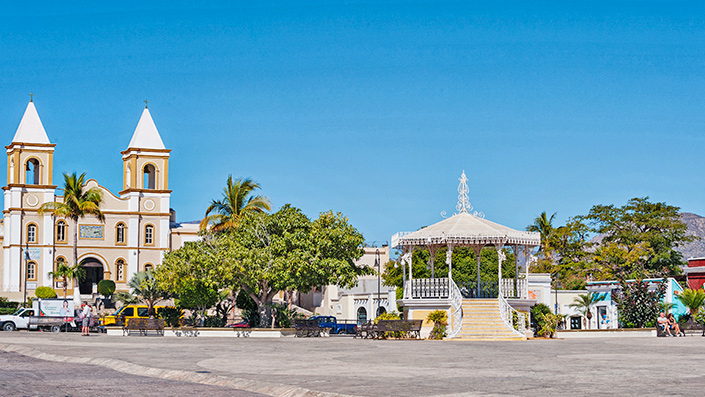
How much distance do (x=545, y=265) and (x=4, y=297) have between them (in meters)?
41.9

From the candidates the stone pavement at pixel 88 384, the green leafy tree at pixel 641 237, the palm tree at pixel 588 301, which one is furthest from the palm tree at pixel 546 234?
the stone pavement at pixel 88 384

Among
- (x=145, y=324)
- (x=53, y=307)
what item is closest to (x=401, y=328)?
(x=145, y=324)

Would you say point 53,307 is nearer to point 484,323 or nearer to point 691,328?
point 484,323

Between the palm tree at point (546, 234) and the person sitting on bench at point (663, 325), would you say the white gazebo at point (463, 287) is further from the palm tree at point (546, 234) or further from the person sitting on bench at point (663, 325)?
the palm tree at point (546, 234)

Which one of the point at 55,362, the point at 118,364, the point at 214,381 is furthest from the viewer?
the point at 55,362

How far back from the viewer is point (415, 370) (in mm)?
15469

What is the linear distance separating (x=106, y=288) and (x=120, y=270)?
6.34 m

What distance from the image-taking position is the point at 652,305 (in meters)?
38.6

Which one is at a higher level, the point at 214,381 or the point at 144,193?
the point at 144,193

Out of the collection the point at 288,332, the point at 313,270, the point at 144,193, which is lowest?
the point at 288,332

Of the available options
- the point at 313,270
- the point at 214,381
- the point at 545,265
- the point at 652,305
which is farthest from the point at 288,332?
the point at 545,265

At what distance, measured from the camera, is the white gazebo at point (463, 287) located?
3169 cm

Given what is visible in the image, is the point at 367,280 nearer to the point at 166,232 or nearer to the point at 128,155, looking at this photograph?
the point at 166,232

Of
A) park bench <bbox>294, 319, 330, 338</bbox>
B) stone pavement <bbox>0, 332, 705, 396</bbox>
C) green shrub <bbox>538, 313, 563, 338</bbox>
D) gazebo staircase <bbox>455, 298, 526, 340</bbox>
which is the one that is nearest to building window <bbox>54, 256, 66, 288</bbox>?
park bench <bbox>294, 319, 330, 338</bbox>
